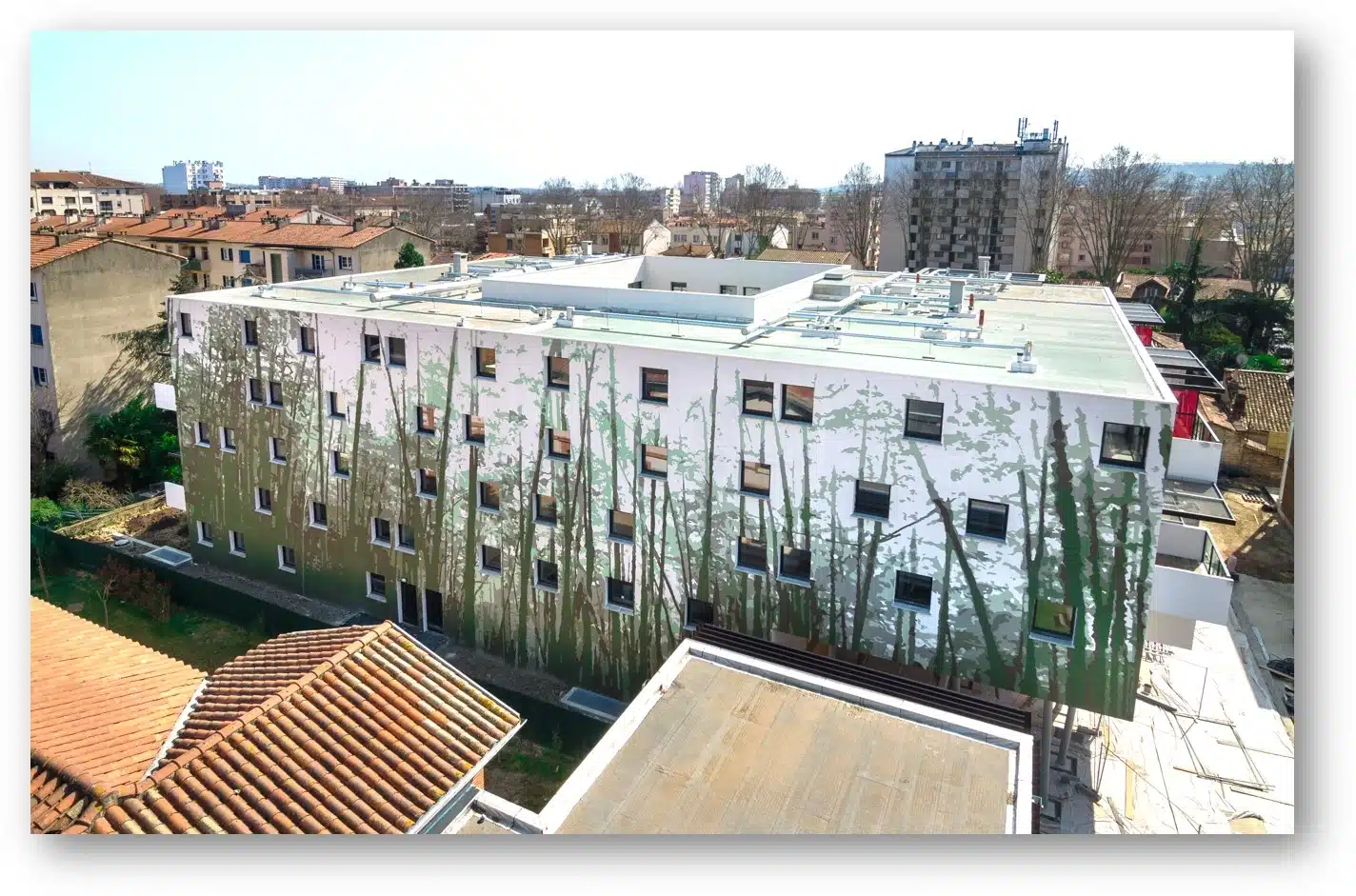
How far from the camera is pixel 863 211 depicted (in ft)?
156

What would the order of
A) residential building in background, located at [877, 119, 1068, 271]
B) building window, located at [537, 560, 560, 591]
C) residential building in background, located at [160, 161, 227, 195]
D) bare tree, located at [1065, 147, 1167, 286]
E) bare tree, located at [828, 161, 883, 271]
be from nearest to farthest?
building window, located at [537, 560, 560, 591] → residential building in background, located at [160, 161, 227, 195] → bare tree, located at [1065, 147, 1167, 286] → residential building in background, located at [877, 119, 1068, 271] → bare tree, located at [828, 161, 883, 271]

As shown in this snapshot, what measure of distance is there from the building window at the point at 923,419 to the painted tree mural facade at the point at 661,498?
0.11 metres

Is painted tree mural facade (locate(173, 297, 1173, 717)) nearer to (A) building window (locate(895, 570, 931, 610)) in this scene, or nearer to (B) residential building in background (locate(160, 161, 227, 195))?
(A) building window (locate(895, 570, 931, 610))

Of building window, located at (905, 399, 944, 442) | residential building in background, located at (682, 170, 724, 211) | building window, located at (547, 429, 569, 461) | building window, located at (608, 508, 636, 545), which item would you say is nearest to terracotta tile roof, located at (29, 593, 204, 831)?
building window, located at (547, 429, 569, 461)

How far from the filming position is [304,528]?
48.4 ft

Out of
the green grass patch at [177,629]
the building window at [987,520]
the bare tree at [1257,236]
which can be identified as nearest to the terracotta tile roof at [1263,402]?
the bare tree at [1257,236]

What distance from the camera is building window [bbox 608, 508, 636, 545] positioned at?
466 inches

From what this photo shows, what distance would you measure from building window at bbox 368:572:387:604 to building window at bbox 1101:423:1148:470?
10.7 meters

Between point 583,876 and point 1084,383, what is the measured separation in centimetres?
690

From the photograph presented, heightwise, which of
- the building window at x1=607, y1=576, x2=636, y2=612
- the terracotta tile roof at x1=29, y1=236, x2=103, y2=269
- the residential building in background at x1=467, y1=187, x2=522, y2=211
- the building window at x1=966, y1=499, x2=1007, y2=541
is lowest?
the building window at x1=607, y1=576, x2=636, y2=612

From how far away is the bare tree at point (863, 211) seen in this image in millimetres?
47375

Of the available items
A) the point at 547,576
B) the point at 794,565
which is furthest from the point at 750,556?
the point at 547,576

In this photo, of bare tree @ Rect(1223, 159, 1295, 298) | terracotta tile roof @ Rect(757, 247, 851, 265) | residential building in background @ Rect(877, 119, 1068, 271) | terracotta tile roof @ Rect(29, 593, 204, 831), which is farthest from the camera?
residential building in background @ Rect(877, 119, 1068, 271)

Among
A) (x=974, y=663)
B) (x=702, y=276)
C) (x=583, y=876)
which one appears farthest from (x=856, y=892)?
(x=702, y=276)
